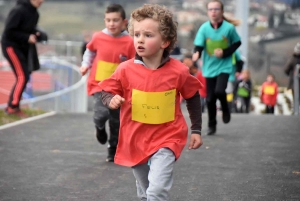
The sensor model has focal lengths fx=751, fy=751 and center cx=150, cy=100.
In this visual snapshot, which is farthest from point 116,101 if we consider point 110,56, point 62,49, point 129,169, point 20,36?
point 62,49

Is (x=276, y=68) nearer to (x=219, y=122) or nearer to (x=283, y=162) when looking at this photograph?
(x=219, y=122)

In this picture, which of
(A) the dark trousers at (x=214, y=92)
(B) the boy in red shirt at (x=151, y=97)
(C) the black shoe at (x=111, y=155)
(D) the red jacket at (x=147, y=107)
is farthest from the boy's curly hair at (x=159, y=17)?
(A) the dark trousers at (x=214, y=92)

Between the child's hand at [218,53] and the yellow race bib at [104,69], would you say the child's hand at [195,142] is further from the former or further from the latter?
the child's hand at [218,53]

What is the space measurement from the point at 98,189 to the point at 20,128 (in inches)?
162

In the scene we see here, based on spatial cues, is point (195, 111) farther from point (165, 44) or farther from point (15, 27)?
point (15, 27)

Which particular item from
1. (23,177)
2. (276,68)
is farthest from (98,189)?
(276,68)

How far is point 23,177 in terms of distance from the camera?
6.96m

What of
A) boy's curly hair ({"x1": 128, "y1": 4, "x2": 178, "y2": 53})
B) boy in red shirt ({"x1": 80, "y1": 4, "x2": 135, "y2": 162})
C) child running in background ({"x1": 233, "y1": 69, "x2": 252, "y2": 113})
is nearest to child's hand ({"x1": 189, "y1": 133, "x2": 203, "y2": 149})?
boy's curly hair ({"x1": 128, "y1": 4, "x2": 178, "y2": 53})

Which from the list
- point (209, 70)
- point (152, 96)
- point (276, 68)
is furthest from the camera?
point (276, 68)

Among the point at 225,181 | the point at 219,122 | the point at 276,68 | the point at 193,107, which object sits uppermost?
the point at 193,107

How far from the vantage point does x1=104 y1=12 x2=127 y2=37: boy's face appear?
773cm

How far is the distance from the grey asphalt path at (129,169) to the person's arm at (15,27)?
1310 millimetres

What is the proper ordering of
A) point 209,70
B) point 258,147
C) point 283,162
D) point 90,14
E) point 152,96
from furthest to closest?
point 90,14, point 209,70, point 258,147, point 283,162, point 152,96

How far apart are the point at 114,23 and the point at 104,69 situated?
0.49 meters
